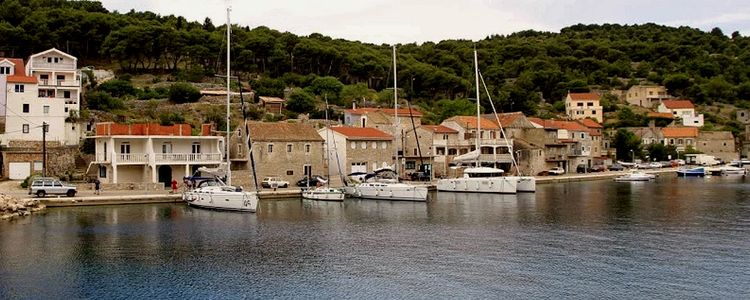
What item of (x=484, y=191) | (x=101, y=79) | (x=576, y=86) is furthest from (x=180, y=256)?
(x=576, y=86)

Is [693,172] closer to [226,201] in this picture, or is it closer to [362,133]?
[362,133]

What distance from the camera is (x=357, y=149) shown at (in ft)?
196

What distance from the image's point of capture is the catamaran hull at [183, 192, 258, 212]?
40.9 metres

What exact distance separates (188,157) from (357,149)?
1581 cm

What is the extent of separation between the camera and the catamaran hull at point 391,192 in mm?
48531

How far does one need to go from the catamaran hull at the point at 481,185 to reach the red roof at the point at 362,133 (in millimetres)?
7956

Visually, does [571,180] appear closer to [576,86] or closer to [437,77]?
[437,77]

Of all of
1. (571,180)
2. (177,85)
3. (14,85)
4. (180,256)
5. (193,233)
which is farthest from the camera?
(177,85)

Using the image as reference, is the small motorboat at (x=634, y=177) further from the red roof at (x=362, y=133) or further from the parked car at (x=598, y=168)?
the red roof at (x=362, y=133)

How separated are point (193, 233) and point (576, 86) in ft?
373

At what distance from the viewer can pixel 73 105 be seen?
6066cm

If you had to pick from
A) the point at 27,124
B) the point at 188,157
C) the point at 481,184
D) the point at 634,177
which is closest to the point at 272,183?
the point at 188,157

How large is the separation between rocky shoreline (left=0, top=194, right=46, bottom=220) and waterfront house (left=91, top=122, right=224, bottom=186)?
7998 millimetres

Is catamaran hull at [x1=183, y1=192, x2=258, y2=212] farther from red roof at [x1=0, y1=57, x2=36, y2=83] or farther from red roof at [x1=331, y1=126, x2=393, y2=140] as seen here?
red roof at [x1=0, y1=57, x2=36, y2=83]
